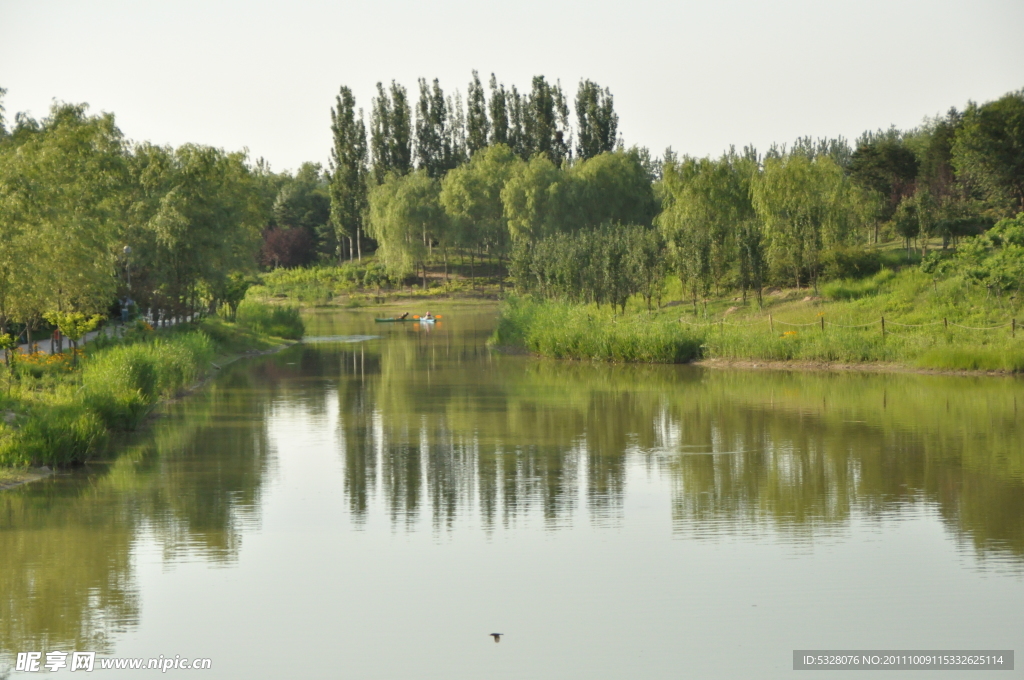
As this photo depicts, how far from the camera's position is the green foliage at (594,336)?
36594mm

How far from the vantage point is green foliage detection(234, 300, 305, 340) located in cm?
4959

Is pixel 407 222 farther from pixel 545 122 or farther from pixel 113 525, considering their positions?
pixel 113 525

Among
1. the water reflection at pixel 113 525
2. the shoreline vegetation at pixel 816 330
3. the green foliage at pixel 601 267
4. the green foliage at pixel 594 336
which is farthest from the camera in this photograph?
the green foliage at pixel 601 267

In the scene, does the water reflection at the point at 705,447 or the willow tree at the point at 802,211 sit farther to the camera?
the willow tree at the point at 802,211

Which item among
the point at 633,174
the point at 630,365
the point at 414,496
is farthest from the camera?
the point at 633,174

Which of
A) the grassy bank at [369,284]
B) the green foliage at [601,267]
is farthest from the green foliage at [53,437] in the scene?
the grassy bank at [369,284]

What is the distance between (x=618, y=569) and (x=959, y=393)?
17.2 m

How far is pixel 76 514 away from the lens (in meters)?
15.7

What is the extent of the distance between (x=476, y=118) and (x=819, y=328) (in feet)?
231

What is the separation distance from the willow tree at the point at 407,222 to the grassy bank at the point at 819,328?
43716 millimetres

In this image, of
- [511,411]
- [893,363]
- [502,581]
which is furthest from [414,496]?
[893,363]

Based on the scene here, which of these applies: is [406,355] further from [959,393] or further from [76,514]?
[76,514]

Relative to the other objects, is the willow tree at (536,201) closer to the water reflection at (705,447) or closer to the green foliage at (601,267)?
the green foliage at (601,267)

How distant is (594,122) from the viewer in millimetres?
98938
